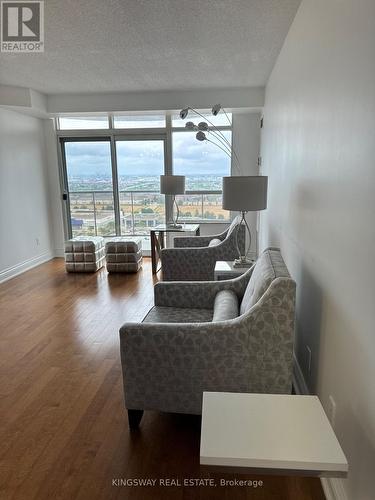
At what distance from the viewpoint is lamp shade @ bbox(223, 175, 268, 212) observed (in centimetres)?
265

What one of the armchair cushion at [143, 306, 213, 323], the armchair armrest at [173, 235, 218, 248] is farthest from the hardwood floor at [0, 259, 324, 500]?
the armchair armrest at [173, 235, 218, 248]

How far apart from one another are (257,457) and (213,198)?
5139 millimetres

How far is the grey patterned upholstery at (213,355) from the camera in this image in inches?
63.0

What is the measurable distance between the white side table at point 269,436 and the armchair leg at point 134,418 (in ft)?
3.08

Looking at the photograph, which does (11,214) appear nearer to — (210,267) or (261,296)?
(210,267)

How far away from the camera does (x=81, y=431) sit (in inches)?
74.2

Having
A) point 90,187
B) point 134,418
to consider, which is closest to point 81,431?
point 134,418

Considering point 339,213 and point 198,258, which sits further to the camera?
point 198,258

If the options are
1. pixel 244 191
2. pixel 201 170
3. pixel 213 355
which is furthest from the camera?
pixel 201 170

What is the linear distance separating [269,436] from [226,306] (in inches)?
44.5

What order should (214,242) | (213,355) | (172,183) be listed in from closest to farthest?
(213,355) → (214,242) → (172,183)

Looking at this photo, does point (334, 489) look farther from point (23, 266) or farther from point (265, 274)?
point (23, 266)

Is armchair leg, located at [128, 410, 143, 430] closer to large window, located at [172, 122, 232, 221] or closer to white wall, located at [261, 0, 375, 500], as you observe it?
white wall, located at [261, 0, 375, 500]

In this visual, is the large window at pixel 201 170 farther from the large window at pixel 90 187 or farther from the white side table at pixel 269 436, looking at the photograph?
the white side table at pixel 269 436
